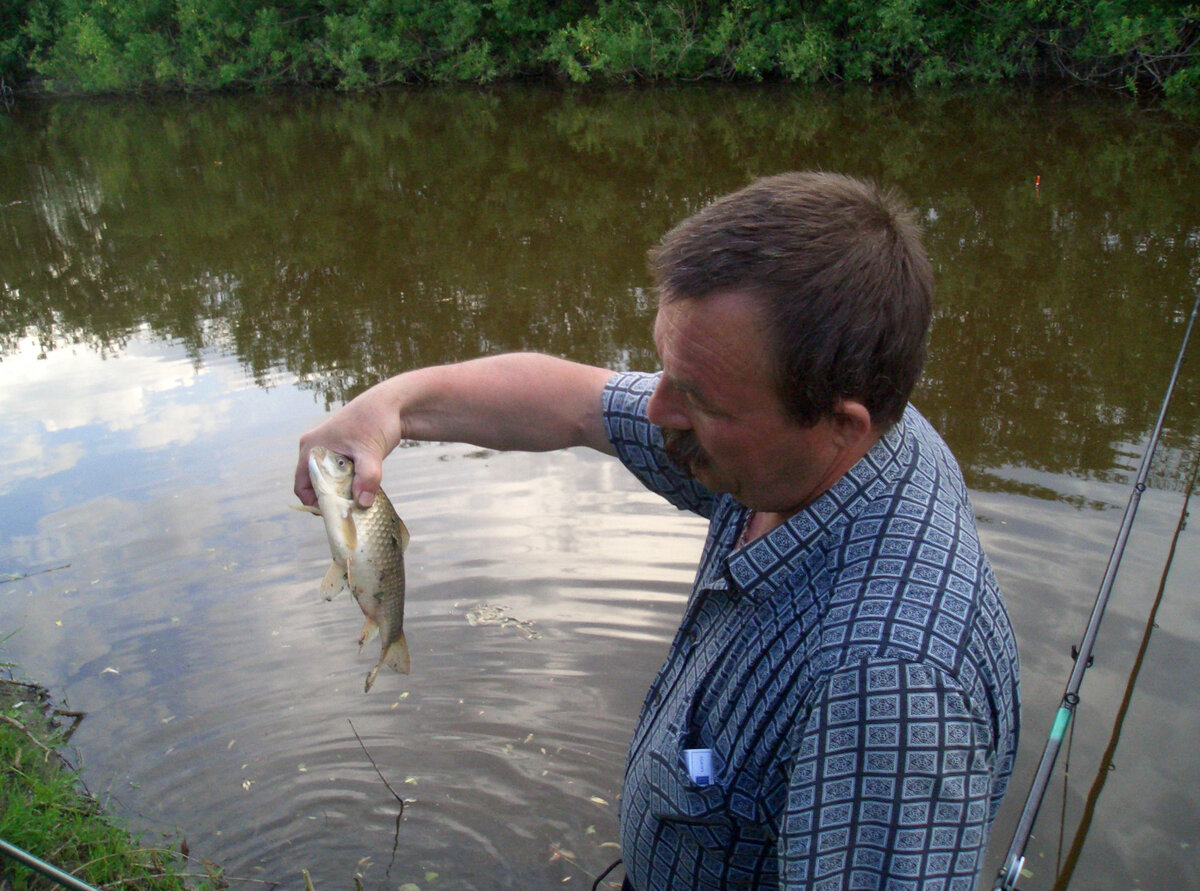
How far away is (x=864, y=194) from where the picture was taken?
59.6 inches

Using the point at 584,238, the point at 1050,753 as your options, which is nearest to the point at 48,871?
the point at 1050,753

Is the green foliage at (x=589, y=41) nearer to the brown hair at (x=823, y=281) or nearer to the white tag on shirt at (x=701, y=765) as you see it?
the brown hair at (x=823, y=281)

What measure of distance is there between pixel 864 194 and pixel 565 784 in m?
3.08

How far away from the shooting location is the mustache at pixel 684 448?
1.70m

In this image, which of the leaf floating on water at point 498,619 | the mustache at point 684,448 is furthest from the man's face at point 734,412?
the leaf floating on water at point 498,619

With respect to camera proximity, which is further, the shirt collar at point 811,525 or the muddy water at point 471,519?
the muddy water at point 471,519

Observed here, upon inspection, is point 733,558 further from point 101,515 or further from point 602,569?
point 101,515

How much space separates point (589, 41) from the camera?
87.5 ft

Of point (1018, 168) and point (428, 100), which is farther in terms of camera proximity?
point (428, 100)

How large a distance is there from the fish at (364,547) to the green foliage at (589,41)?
66.6ft

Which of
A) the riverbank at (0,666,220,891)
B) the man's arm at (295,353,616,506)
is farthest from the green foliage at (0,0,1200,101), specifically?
the riverbank at (0,666,220,891)

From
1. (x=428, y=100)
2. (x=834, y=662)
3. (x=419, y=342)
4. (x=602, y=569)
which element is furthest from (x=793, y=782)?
(x=428, y=100)

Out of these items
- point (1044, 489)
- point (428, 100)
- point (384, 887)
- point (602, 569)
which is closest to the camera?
point (384, 887)

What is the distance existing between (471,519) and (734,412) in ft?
14.9
